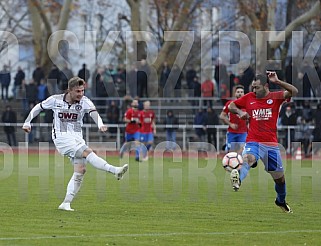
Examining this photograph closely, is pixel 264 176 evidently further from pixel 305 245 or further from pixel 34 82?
pixel 34 82

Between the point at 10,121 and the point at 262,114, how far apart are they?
82.8 ft

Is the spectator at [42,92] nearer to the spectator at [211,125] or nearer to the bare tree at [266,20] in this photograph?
the spectator at [211,125]

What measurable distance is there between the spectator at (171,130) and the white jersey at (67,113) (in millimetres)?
20859

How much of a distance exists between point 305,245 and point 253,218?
2.80 metres

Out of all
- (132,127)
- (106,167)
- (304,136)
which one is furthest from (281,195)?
(304,136)

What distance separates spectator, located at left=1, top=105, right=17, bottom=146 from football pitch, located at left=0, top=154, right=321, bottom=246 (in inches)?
519

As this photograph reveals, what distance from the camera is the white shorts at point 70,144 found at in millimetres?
15117

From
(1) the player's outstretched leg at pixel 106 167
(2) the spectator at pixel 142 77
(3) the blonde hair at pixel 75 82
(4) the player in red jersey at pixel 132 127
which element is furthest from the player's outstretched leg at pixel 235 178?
(2) the spectator at pixel 142 77

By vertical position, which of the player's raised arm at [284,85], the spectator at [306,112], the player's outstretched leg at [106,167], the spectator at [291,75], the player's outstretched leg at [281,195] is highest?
the spectator at [291,75]

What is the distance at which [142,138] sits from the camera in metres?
32.7

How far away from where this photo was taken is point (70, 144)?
15125 millimetres

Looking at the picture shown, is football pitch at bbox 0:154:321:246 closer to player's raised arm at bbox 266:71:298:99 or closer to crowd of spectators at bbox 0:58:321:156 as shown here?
player's raised arm at bbox 266:71:298:99

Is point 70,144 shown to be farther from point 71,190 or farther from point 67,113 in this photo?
point 71,190

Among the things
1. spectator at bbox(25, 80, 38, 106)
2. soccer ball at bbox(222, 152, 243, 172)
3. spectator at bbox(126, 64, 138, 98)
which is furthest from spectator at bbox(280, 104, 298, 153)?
soccer ball at bbox(222, 152, 243, 172)
